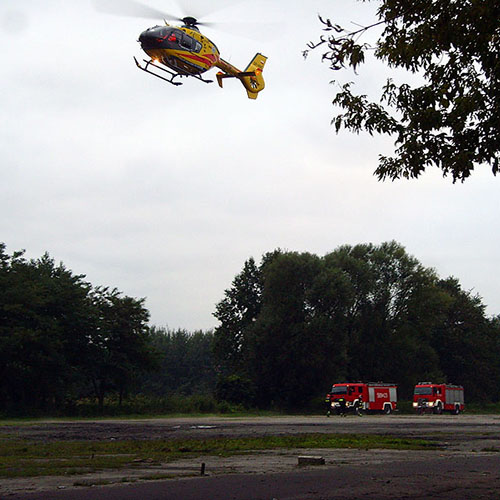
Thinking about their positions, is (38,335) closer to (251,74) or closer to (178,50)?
(251,74)

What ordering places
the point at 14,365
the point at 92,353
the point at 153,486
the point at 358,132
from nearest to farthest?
the point at 153,486 → the point at 358,132 → the point at 14,365 → the point at 92,353

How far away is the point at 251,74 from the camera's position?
45.7 meters

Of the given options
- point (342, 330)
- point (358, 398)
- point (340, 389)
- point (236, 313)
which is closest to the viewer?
point (340, 389)

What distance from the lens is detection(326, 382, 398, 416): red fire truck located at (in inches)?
2549

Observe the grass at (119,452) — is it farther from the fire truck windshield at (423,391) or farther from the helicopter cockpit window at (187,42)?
the fire truck windshield at (423,391)

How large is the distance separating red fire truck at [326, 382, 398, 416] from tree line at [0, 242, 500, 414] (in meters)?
6.66

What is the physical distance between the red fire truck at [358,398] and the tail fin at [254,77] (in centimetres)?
2854

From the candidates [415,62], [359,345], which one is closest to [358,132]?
[415,62]

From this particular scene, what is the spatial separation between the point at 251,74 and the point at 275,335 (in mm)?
36915

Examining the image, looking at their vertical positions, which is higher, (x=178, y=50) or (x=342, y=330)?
(x=178, y=50)

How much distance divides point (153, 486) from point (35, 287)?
5357 cm

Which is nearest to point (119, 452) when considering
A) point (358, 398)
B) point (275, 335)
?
point (358, 398)

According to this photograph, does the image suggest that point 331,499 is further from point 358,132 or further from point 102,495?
point 358,132

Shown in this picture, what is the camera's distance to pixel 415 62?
37.1 feet
